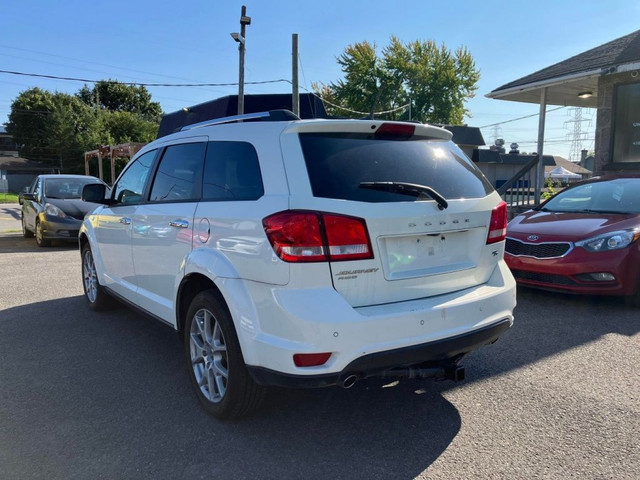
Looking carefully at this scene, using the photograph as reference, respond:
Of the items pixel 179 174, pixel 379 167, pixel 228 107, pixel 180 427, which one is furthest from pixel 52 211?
pixel 379 167

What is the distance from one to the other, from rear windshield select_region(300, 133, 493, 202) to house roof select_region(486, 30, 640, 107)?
936 cm

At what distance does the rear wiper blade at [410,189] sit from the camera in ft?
8.96

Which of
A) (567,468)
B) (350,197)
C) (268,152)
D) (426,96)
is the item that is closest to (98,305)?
(268,152)

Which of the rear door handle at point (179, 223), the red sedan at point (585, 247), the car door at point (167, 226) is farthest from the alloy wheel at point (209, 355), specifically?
the red sedan at point (585, 247)

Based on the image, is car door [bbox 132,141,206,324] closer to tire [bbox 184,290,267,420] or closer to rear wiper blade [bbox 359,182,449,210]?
tire [bbox 184,290,267,420]

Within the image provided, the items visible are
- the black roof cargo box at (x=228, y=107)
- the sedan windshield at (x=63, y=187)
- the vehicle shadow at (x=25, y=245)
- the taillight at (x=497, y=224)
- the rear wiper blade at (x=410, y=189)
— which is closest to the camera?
the rear wiper blade at (x=410, y=189)

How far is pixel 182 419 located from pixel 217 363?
0.42 meters

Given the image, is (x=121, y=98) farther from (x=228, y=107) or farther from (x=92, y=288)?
(x=92, y=288)

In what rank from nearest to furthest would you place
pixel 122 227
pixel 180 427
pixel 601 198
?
pixel 180 427 → pixel 122 227 → pixel 601 198

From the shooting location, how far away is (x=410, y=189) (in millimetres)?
2824

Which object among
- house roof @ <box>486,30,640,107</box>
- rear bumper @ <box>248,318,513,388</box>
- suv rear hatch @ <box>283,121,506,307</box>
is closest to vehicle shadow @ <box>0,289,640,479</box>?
rear bumper @ <box>248,318,513,388</box>

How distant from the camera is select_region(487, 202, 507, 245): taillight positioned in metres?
3.26

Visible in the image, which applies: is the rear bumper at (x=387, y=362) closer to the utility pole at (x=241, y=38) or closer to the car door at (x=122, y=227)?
the car door at (x=122, y=227)

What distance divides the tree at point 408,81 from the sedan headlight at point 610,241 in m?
40.4
